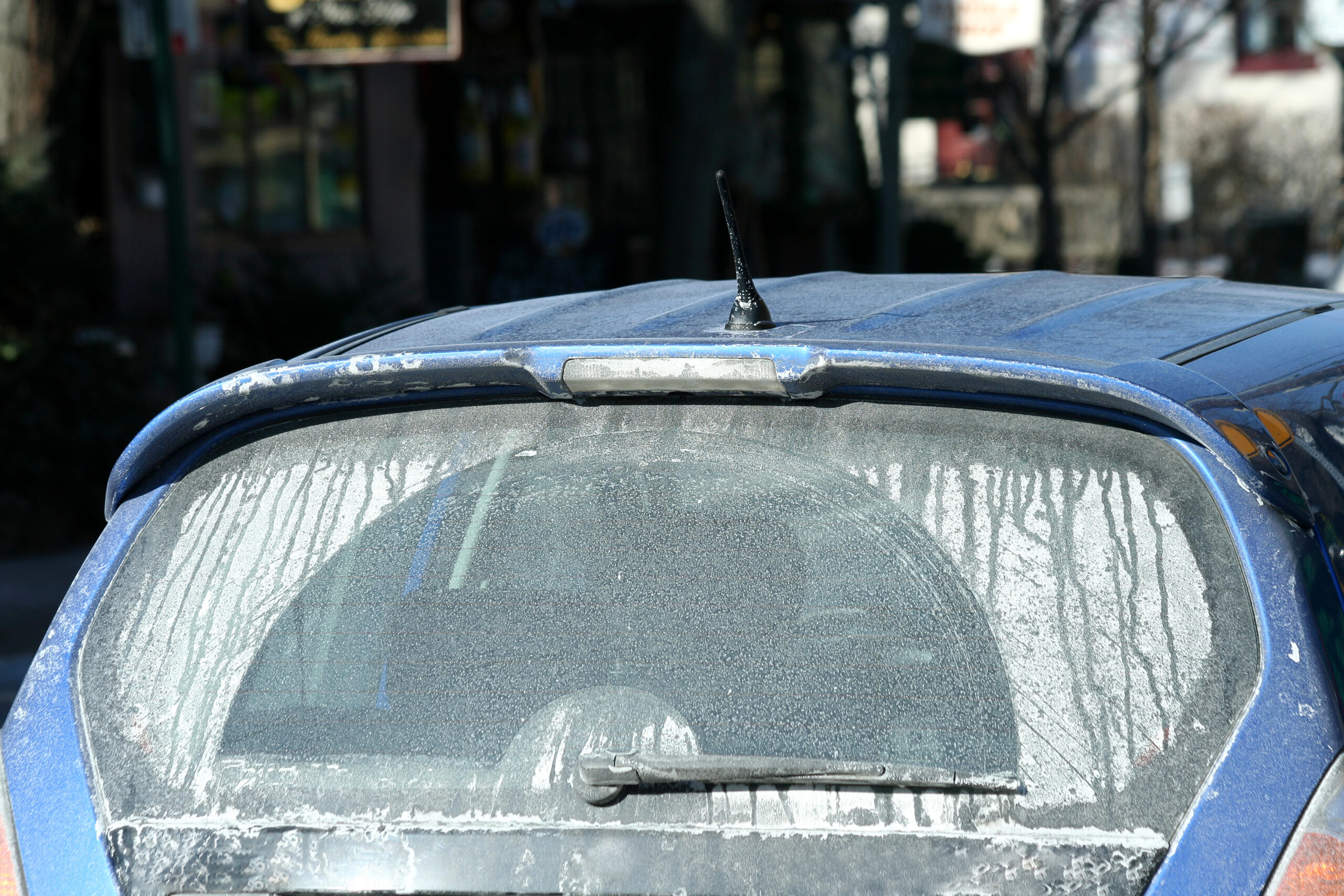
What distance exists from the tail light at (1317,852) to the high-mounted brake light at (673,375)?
69 cm

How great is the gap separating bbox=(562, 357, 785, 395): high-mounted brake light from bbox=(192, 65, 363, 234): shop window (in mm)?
12236

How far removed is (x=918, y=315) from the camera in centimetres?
193

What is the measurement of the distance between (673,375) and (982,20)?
12.2 metres

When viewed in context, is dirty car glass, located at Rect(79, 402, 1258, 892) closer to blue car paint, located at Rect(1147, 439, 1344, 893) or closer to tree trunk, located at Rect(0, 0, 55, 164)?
blue car paint, located at Rect(1147, 439, 1344, 893)

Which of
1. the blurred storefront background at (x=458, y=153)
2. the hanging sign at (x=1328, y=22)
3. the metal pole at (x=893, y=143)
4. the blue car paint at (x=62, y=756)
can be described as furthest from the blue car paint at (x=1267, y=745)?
the hanging sign at (x=1328, y=22)

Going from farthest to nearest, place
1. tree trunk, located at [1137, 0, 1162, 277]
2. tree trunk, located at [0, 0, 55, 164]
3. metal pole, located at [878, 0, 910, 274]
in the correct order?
tree trunk, located at [1137, 0, 1162, 277] < metal pole, located at [878, 0, 910, 274] < tree trunk, located at [0, 0, 55, 164]

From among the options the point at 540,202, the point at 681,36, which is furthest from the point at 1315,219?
the point at 681,36

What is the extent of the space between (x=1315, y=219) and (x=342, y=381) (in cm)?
4021

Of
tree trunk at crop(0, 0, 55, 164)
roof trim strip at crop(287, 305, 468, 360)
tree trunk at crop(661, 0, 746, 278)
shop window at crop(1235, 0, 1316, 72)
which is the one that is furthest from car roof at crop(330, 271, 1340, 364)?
shop window at crop(1235, 0, 1316, 72)

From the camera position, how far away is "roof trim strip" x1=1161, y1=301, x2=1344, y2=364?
1775mm

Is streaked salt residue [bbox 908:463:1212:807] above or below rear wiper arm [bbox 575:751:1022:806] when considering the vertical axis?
above

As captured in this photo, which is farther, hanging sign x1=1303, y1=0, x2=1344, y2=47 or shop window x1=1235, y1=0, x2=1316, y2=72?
shop window x1=1235, y1=0, x2=1316, y2=72

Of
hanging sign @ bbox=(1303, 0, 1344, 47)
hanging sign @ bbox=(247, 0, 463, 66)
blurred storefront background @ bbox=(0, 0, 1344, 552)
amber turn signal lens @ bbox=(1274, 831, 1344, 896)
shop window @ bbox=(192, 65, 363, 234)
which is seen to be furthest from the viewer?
shop window @ bbox=(192, 65, 363, 234)

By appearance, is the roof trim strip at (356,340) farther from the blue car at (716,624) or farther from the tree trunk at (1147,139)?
the tree trunk at (1147,139)
